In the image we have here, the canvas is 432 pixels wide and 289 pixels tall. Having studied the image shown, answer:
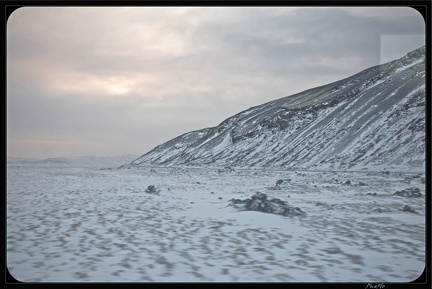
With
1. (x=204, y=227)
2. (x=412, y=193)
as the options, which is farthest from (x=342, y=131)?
(x=204, y=227)

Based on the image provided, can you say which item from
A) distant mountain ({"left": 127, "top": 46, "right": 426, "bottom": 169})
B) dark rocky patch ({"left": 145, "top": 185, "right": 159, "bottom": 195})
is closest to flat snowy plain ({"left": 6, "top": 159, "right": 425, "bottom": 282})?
dark rocky patch ({"left": 145, "top": 185, "right": 159, "bottom": 195})

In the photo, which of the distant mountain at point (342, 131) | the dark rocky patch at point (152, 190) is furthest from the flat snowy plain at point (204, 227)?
the distant mountain at point (342, 131)

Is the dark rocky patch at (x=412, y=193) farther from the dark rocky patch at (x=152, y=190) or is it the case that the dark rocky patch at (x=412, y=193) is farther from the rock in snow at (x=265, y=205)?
the dark rocky patch at (x=152, y=190)

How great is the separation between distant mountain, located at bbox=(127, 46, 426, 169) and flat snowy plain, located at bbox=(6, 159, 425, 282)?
0.85ft

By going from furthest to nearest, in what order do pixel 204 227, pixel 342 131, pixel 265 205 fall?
1. pixel 342 131
2. pixel 265 205
3. pixel 204 227

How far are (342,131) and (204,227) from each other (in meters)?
3.29

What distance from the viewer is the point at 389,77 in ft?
10.5

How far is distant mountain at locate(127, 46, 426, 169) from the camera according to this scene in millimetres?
2914

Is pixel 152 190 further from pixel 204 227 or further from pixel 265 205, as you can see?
pixel 265 205

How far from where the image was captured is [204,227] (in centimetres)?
275

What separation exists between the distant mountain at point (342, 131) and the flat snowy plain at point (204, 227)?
26 centimetres

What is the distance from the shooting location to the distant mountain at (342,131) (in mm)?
2914

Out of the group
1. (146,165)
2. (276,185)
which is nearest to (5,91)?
(146,165)
